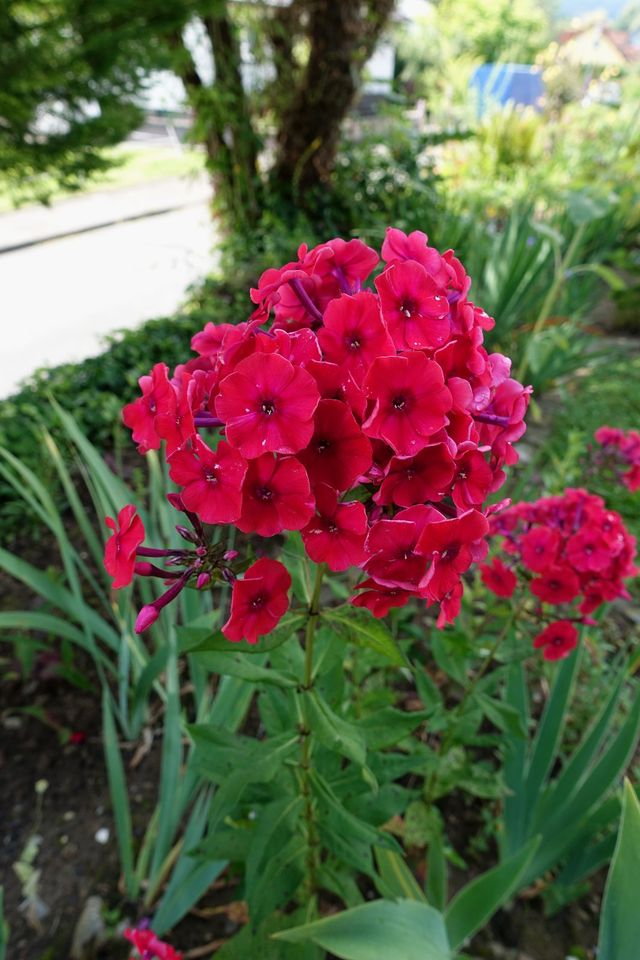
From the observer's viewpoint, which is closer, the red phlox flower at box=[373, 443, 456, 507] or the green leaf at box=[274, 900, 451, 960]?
the red phlox flower at box=[373, 443, 456, 507]

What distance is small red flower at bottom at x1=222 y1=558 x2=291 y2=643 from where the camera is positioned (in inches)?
25.6

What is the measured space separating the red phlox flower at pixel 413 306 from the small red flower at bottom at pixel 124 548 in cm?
34

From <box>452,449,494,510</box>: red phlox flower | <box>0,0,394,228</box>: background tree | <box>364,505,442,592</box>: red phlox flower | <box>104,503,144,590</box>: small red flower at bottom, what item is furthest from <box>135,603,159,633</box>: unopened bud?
<box>0,0,394,228</box>: background tree

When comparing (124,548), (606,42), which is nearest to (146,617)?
(124,548)

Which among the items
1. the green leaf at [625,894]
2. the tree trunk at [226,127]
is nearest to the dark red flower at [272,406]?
the green leaf at [625,894]

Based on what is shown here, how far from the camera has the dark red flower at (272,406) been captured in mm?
580

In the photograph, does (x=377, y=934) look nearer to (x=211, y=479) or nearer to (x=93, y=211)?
(x=211, y=479)

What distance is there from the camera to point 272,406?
1.92ft

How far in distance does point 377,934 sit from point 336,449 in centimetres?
64

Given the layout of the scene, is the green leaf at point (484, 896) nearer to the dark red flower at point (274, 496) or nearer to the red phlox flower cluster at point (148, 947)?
the red phlox flower cluster at point (148, 947)

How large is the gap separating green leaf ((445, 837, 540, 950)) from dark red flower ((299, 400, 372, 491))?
2.37ft

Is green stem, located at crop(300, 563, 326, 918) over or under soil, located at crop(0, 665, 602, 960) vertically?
over

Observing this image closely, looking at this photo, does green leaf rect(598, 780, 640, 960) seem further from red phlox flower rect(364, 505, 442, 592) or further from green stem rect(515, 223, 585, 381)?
green stem rect(515, 223, 585, 381)

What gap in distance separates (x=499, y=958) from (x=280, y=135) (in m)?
4.96
